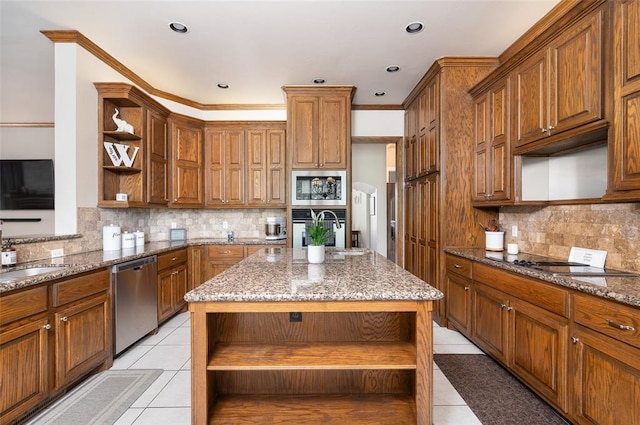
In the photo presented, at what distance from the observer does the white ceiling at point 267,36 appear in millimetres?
2408

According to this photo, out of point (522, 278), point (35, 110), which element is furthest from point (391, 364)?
point (35, 110)

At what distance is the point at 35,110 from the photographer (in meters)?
3.74

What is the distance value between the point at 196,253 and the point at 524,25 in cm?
429

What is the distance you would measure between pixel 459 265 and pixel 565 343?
4.10 ft

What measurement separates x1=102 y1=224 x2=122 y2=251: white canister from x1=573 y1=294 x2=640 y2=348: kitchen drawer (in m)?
3.70

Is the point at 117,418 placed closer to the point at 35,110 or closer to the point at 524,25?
the point at 35,110

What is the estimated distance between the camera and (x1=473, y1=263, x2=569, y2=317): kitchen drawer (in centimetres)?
172

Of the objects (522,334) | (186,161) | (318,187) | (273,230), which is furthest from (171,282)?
(522,334)

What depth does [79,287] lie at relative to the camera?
2.14 m

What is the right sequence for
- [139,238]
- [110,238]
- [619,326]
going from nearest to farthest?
[619,326] → [110,238] → [139,238]

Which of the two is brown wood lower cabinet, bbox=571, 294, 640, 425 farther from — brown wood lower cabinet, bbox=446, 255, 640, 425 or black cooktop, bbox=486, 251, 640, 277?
black cooktop, bbox=486, 251, 640, 277

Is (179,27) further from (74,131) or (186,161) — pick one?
(186,161)

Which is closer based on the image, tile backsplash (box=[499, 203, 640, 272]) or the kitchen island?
the kitchen island

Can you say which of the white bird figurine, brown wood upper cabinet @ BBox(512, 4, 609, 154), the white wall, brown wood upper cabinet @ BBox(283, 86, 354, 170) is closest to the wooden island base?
brown wood upper cabinet @ BBox(512, 4, 609, 154)
